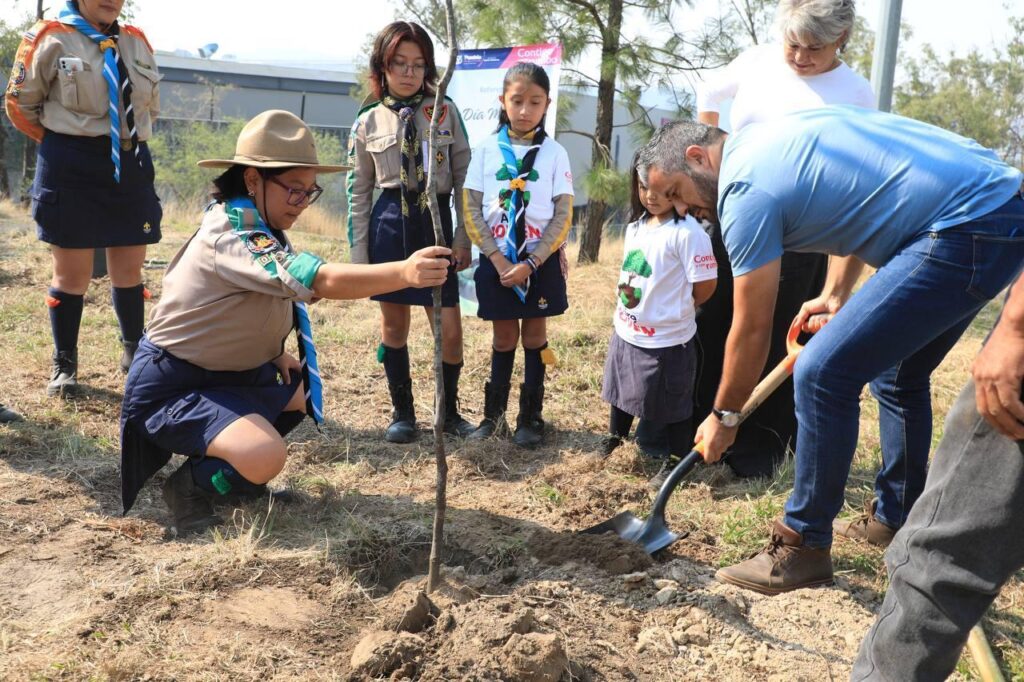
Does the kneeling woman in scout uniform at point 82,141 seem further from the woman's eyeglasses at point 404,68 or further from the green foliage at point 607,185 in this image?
the green foliage at point 607,185

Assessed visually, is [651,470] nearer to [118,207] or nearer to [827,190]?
[827,190]

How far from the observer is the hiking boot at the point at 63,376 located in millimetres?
4539

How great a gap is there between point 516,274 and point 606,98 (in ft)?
15.2

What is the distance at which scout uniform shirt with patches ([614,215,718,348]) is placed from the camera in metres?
3.62

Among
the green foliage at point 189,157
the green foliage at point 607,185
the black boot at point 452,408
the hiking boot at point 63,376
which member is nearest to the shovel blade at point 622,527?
the black boot at point 452,408

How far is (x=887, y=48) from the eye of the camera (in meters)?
5.20

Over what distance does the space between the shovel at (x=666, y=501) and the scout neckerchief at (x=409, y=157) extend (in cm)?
162

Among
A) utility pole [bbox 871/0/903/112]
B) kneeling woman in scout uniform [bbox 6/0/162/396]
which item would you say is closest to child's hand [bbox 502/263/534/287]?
kneeling woman in scout uniform [bbox 6/0/162/396]

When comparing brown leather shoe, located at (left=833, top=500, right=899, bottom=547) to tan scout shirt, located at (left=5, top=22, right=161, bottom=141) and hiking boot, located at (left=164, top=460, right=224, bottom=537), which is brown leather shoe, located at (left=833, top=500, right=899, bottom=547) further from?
tan scout shirt, located at (left=5, top=22, right=161, bottom=141)

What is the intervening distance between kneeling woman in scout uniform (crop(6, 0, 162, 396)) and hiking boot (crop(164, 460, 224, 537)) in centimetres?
167

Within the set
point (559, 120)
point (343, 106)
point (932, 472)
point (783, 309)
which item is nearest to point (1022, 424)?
point (932, 472)

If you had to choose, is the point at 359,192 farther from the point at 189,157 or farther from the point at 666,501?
the point at 189,157

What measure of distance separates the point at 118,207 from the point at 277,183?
5.38ft

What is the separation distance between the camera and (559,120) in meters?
8.73
